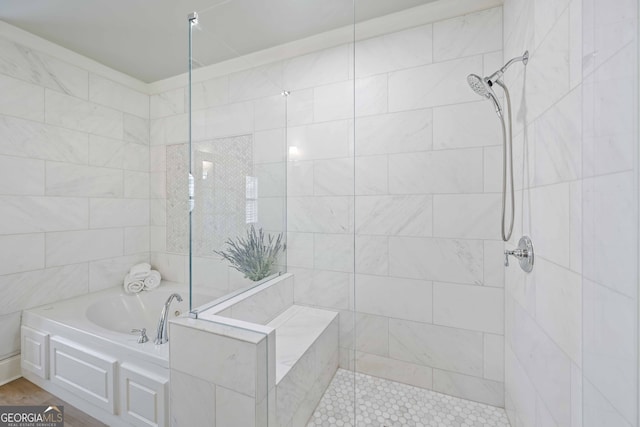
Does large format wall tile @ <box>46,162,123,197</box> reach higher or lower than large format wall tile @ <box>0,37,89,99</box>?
lower

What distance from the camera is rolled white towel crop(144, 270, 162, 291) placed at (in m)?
2.47

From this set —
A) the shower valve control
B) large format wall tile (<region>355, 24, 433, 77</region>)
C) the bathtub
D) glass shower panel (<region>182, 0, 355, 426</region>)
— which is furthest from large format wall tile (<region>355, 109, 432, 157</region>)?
the bathtub

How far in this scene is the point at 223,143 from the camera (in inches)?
64.4

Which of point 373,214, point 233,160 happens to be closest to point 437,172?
point 373,214

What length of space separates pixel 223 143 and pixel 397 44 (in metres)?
1.33

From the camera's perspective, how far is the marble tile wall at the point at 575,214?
486 mm

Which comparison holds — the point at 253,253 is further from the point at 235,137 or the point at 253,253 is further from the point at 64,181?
the point at 64,181

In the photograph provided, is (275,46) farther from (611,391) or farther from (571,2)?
(611,391)

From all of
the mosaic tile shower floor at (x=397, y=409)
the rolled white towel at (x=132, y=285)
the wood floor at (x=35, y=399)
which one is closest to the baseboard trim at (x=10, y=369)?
the wood floor at (x=35, y=399)

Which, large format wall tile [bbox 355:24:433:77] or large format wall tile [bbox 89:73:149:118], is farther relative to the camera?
large format wall tile [bbox 89:73:149:118]

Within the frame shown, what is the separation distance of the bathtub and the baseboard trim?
0.05 meters

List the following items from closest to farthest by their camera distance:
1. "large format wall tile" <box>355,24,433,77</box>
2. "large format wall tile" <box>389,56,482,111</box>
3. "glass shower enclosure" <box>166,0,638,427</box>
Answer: "glass shower enclosure" <box>166,0,638,427</box>
"large format wall tile" <box>389,56,482,111</box>
"large format wall tile" <box>355,24,433,77</box>

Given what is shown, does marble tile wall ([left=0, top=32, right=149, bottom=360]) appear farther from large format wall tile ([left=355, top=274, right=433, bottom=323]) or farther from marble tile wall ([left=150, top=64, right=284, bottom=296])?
large format wall tile ([left=355, top=274, right=433, bottom=323])

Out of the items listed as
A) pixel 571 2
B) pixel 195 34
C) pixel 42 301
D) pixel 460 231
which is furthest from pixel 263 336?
pixel 42 301
